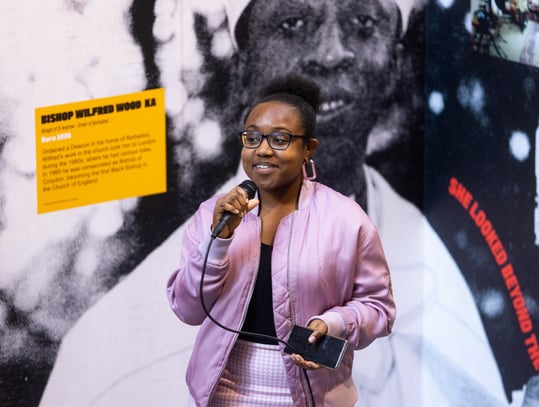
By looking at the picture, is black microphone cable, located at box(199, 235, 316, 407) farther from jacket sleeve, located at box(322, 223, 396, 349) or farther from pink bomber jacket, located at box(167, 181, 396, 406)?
jacket sleeve, located at box(322, 223, 396, 349)

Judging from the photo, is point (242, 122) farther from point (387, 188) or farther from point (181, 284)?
point (181, 284)

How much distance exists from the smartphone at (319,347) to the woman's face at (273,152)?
0.40 m

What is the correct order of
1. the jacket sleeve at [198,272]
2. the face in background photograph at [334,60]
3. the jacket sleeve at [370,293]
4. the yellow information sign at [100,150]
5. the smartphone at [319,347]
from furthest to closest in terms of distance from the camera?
the face in background photograph at [334,60]
the yellow information sign at [100,150]
the jacket sleeve at [370,293]
the jacket sleeve at [198,272]
the smartphone at [319,347]

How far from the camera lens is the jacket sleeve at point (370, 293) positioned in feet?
9.12

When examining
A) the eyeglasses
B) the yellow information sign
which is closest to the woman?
the eyeglasses

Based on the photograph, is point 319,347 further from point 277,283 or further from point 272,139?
point 272,139

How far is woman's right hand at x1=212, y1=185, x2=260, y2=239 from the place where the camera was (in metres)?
2.59

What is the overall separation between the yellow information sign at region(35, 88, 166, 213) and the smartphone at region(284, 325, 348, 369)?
4.47 feet

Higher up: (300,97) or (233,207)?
(300,97)

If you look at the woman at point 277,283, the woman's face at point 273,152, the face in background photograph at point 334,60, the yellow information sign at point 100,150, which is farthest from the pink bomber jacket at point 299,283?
the face in background photograph at point 334,60

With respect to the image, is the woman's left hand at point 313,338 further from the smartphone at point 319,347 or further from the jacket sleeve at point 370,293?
the jacket sleeve at point 370,293

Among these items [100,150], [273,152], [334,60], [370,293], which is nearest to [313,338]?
[370,293]

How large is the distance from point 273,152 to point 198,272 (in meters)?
0.36

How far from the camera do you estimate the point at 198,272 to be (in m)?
2.70
